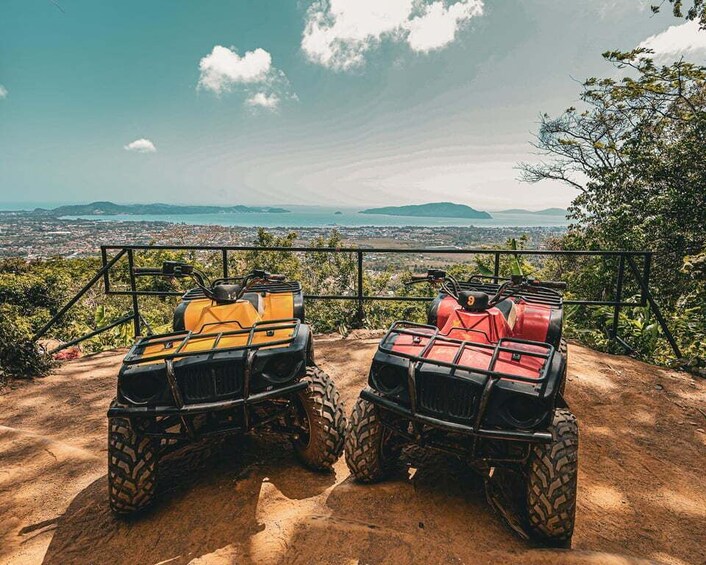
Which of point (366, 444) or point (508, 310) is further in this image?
point (508, 310)

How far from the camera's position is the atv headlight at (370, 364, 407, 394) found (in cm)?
204

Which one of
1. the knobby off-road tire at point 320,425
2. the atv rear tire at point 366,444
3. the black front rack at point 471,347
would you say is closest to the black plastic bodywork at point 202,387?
the knobby off-road tire at point 320,425

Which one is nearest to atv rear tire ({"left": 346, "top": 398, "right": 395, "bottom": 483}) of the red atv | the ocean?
the red atv

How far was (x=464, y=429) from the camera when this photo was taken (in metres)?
1.77

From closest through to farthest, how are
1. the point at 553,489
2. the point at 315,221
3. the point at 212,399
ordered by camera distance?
the point at 553,489, the point at 212,399, the point at 315,221

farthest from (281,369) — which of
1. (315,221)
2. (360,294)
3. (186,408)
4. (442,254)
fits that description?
(315,221)

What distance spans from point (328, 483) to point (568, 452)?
1.25 m

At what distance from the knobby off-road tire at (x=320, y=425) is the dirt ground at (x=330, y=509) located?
0.41 feet

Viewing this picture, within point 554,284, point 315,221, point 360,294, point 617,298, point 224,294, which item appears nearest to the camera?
point 224,294

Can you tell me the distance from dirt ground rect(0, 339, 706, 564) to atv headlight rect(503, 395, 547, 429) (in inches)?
20.5

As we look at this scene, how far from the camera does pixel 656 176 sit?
32.4 ft

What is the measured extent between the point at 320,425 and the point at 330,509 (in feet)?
1.37

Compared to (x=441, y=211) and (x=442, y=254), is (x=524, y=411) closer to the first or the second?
(x=442, y=254)

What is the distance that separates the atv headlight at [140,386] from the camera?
6.45ft
